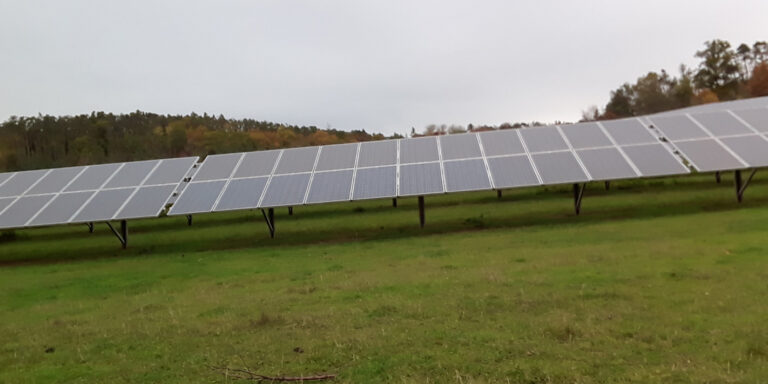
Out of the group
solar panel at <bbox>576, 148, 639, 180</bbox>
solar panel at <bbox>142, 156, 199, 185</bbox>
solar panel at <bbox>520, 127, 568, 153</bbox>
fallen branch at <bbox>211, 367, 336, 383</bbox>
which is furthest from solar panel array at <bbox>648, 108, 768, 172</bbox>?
solar panel at <bbox>142, 156, 199, 185</bbox>

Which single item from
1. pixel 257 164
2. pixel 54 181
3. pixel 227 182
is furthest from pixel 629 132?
pixel 54 181

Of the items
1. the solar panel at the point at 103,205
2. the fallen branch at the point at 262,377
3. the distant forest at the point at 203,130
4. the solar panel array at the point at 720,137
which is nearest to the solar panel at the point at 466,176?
Result: the solar panel array at the point at 720,137

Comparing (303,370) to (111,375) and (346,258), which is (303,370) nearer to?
(111,375)

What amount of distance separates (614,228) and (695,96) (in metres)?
81.8

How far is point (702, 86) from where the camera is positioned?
324 feet

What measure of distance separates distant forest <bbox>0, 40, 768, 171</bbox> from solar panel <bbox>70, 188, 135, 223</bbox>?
109ft

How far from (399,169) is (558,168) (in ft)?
21.8

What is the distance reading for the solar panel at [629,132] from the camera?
77.2 ft

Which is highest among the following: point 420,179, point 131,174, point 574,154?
point 574,154

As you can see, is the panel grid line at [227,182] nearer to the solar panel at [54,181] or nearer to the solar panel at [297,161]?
the solar panel at [297,161]

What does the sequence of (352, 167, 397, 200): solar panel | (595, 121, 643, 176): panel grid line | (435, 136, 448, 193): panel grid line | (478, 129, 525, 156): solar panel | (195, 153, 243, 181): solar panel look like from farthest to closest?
(195, 153, 243, 181): solar panel
(478, 129, 525, 156): solar panel
(435, 136, 448, 193): panel grid line
(352, 167, 397, 200): solar panel
(595, 121, 643, 176): panel grid line

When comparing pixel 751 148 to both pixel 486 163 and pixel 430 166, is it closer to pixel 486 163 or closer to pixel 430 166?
pixel 486 163

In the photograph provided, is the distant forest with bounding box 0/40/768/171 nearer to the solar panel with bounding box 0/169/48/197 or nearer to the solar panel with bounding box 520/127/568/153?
the solar panel with bounding box 0/169/48/197

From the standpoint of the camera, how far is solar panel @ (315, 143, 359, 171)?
24495 millimetres
